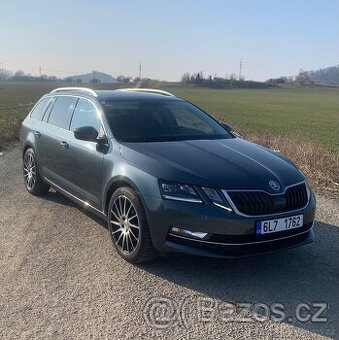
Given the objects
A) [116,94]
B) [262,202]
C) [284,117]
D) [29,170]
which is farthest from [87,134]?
[284,117]

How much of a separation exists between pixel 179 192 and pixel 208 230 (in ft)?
1.37

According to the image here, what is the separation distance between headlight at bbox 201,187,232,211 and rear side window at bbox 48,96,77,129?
105 inches

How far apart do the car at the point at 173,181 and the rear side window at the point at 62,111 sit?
0.04 meters

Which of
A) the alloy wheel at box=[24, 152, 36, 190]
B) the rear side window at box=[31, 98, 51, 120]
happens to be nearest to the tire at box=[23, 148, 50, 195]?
the alloy wheel at box=[24, 152, 36, 190]

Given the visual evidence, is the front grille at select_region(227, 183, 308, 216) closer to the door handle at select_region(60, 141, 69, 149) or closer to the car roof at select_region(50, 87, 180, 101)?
the car roof at select_region(50, 87, 180, 101)

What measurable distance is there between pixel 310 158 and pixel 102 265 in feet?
19.4

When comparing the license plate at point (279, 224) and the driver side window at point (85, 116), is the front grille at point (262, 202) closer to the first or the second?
the license plate at point (279, 224)

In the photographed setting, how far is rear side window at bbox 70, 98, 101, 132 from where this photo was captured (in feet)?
17.6

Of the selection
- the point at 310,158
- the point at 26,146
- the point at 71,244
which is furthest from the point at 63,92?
the point at 310,158

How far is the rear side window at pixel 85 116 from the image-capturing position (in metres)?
5.36

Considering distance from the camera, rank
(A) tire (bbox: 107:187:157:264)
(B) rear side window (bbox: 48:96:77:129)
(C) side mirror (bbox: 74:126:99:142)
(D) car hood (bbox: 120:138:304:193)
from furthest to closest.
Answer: (B) rear side window (bbox: 48:96:77:129) < (C) side mirror (bbox: 74:126:99:142) < (A) tire (bbox: 107:187:157:264) < (D) car hood (bbox: 120:138:304:193)

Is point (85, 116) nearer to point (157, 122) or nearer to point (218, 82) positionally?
point (157, 122)

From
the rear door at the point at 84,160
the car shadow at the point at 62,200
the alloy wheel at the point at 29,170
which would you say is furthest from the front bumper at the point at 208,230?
the alloy wheel at the point at 29,170

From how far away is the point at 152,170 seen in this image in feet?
14.0
